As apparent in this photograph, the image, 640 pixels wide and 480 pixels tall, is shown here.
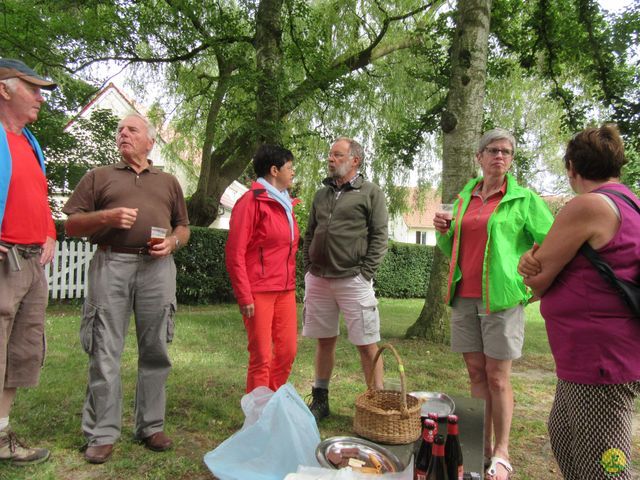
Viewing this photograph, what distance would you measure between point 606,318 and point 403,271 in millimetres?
15027

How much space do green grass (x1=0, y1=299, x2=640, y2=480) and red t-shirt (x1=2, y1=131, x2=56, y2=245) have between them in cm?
140

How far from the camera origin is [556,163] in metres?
20.2

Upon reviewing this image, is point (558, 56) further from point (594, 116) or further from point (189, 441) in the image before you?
point (189, 441)

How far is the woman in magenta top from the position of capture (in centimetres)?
197

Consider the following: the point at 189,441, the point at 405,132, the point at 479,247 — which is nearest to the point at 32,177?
the point at 189,441

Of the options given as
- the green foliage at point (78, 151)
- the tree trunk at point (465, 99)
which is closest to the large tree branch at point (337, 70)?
the tree trunk at point (465, 99)

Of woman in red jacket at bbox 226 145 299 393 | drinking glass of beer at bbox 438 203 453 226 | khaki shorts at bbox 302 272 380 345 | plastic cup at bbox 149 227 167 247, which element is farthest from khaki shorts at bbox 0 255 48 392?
drinking glass of beer at bbox 438 203 453 226

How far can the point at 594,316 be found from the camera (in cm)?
201

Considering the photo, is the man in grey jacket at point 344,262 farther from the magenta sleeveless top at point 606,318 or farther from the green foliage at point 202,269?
the green foliage at point 202,269

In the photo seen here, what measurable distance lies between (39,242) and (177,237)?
0.84 metres

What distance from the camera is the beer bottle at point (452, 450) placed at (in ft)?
6.75

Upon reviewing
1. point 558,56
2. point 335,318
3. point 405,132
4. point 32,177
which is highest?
point 558,56

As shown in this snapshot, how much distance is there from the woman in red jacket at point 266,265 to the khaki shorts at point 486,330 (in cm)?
122

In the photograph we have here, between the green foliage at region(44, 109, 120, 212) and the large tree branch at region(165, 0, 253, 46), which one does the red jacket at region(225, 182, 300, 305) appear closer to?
the large tree branch at region(165, 0, 253, 46)
